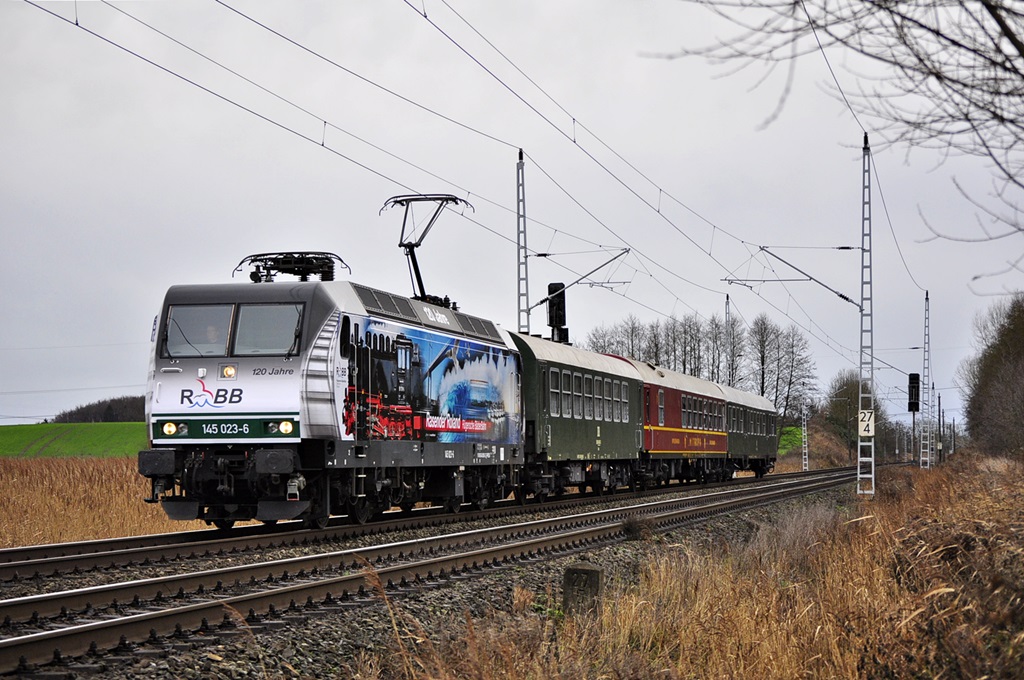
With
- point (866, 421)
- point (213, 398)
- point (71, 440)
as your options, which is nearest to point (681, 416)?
point (866, 421)

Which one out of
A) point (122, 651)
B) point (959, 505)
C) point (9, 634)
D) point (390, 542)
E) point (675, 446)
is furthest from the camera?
point (675, 446)

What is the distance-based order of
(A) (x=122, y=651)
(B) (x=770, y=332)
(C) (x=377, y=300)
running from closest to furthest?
(A) (x=122, y=651), (C) (x=377, y=300), (B) (x=770, y=332)

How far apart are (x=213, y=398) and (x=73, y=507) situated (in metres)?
5.34

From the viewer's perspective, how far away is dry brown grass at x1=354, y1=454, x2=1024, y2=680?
255 inches

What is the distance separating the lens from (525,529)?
17.4 m

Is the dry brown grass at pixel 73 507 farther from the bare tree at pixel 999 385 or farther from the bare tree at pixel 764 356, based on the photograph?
the bare tree at pixel 764 356

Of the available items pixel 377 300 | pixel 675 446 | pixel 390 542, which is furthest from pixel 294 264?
pixel 675 446

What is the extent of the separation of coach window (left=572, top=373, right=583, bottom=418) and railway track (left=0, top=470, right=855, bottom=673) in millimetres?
10279

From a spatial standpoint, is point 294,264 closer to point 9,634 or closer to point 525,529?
point 525,529

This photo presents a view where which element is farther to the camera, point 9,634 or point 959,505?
point 959,505

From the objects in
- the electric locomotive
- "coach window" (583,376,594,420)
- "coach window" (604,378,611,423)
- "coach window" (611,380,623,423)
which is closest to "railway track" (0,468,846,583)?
the electric locomotive

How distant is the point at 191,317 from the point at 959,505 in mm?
9917

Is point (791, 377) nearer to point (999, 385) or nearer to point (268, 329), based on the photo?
point (999, 385)

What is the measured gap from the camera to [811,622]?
8.31m
